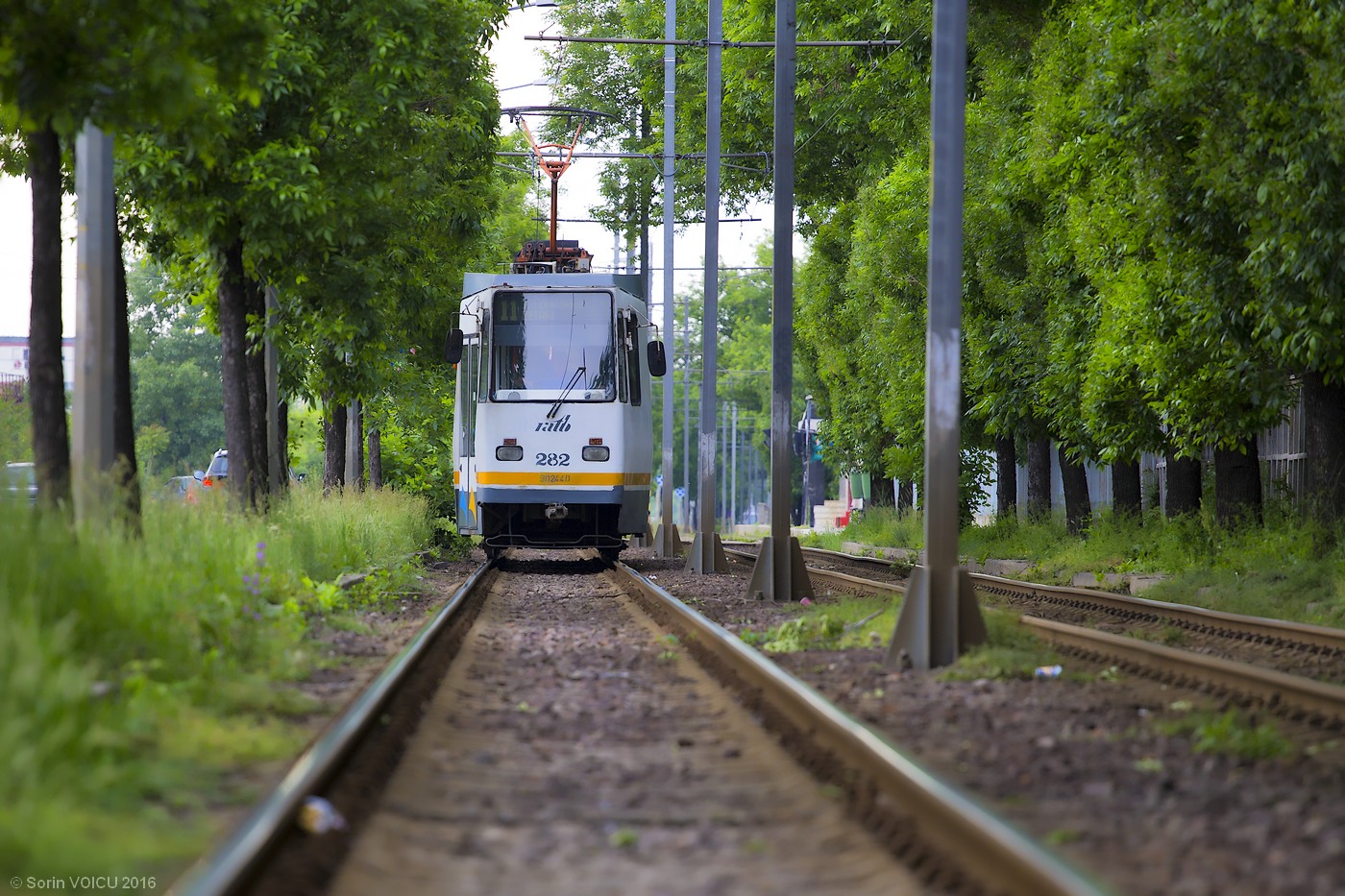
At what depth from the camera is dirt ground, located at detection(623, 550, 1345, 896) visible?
197 inches

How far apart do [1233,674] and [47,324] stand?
843 cm

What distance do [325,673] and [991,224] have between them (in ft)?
61.8

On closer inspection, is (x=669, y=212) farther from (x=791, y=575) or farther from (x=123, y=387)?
(x=123, y=387)

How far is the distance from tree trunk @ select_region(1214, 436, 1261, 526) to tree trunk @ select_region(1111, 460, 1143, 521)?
14.0 feet

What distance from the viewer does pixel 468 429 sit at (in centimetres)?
2311

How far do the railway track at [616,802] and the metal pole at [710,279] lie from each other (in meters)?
12.8

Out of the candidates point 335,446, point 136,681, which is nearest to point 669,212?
point 335,446

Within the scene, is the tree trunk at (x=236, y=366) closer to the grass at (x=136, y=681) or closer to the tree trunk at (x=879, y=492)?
the grass at (x=136, y=681)

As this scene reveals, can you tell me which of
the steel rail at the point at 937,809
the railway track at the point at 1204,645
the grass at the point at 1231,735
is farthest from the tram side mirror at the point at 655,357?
the grass at the point at 1231,735

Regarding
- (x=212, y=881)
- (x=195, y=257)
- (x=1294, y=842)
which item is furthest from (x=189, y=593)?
(x=195, y=257)

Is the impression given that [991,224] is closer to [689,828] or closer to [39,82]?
[39,82]

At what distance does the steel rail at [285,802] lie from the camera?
4.23 meters

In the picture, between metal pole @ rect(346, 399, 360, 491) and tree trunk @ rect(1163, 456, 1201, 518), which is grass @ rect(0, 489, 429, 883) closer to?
tree trunk @ rect(1163, 456, 1201, 518)

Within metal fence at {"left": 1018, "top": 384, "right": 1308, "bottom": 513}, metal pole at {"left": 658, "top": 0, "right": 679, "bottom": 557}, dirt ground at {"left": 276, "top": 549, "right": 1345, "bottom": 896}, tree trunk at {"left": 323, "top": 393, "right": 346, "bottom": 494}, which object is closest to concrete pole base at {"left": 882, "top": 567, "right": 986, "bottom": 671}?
dirt ground at {"left": 276, "top": 549, "right": 1345, "bottom": 896}
